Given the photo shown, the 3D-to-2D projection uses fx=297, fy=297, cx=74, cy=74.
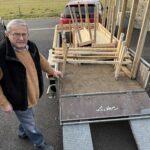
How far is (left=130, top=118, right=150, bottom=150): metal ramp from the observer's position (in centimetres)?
406

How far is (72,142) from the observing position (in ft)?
13.6

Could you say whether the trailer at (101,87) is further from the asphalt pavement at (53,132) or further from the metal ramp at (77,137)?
the asphalt pavement at (53,132)

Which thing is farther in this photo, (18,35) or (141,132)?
(141,132)

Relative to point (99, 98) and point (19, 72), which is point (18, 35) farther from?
point (99, 98)

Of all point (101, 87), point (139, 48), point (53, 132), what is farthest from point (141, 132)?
point (139, 48)

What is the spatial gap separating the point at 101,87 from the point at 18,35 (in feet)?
6.96

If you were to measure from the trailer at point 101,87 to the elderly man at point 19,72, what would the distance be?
659 mm

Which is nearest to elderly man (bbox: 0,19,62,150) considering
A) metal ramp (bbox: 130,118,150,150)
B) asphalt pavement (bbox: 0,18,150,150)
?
asphalt pavement (bbox: 0,18,150,150)

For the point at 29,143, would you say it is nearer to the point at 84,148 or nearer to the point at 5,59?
the point at 84,148

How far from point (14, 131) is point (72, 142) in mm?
1593

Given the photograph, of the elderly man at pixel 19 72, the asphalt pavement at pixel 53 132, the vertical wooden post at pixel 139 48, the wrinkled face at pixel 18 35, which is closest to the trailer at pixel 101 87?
the vertical wooden post at pixel 139 48

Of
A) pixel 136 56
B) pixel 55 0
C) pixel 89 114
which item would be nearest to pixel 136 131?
pixel 89 114

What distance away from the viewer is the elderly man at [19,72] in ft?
12.2

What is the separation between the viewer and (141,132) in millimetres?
4250
